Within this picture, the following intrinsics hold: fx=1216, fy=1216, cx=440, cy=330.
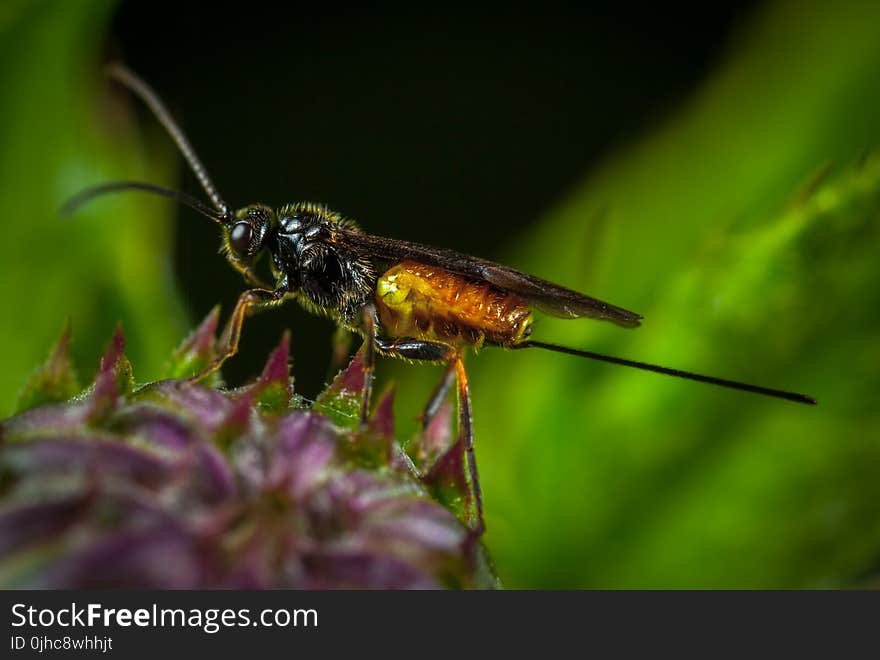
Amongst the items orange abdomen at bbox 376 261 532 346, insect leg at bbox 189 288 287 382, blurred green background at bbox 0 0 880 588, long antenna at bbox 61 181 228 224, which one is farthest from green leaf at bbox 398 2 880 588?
long antenna at bbox 61 181 228 224

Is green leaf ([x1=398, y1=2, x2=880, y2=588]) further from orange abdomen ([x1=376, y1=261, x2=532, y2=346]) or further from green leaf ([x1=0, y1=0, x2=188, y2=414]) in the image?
green leaf ([x1=0, y1=0, x2=188, y2=414])

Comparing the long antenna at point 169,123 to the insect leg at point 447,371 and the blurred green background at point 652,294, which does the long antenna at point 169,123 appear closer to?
the blurred green background at point 652,294

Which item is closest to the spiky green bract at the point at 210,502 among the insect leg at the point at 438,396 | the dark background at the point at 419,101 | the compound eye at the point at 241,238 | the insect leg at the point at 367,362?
the insect leg at the point at 367,362

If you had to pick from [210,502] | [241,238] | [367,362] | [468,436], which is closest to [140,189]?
[241,238]

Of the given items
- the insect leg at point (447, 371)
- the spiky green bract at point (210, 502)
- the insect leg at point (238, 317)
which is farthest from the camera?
the insect leg at point (238, 317)

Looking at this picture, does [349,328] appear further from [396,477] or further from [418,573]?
[418,573]

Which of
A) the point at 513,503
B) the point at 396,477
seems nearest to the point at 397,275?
the point at 513,503

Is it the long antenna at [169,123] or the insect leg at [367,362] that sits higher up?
the long antenna at [169,123]

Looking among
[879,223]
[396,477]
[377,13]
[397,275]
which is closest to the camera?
[396,477]
